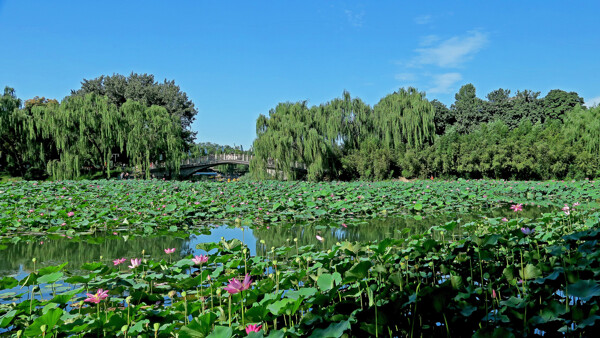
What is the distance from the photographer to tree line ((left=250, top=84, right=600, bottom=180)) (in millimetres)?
16312

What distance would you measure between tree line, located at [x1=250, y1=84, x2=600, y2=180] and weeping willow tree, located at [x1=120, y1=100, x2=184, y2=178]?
12.1 ft

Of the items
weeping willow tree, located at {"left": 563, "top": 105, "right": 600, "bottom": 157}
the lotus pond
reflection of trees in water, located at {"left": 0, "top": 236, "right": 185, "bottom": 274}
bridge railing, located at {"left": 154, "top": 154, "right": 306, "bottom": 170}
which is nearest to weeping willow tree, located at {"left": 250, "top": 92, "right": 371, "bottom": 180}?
bridge railing, located at {"left": 154, "top": 154, "right": 306, "bottom": 170}

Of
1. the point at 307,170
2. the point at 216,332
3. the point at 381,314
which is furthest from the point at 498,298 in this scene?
the point at 307,170

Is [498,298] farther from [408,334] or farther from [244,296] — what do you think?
[244,296]

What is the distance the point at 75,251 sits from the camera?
389 cm

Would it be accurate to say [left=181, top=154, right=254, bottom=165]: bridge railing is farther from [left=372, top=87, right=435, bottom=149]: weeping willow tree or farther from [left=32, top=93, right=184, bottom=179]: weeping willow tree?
[left=372, top=87, right=435, bottom=149]: weeping willow tree

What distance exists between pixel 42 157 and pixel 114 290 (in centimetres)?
1585

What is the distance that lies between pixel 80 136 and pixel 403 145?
14.1 metres

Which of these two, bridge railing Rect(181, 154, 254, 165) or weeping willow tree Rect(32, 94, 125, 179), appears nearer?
weeping willow tree Rect(32, 94, 125, 179)

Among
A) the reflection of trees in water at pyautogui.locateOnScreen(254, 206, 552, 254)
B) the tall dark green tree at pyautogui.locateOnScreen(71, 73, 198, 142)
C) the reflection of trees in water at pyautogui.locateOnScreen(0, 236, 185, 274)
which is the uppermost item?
the tall dark green tree at pyautogui.locateOnScreen(71, 73, 198, 142)

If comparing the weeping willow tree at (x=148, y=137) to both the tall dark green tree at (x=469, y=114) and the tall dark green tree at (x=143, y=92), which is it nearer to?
the tall dark green tree at (x=143, y=92)

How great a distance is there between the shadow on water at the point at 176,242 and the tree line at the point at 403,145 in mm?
10921

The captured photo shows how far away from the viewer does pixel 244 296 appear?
165cm

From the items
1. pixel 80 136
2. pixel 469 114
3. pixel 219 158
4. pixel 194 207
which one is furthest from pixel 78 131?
pixel 469 114
